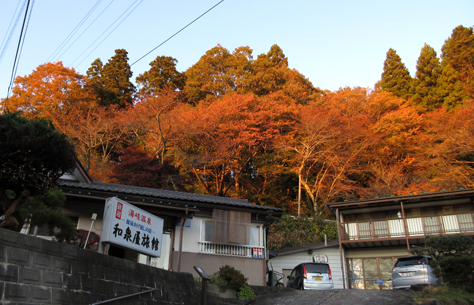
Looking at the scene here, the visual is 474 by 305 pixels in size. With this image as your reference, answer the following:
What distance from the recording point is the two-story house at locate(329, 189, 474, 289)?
17766 millimetres

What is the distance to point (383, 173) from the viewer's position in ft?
87.9

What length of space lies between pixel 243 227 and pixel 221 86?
22026 millimetres

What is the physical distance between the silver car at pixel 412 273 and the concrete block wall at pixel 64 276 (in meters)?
7.96

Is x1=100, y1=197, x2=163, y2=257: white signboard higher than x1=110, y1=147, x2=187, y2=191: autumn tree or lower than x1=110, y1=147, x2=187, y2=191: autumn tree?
lower

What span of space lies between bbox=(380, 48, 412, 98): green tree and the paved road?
29050mm

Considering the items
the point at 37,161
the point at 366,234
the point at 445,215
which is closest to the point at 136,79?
the point at 366,234

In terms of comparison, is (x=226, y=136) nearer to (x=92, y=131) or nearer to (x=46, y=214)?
(x=92, y=131)

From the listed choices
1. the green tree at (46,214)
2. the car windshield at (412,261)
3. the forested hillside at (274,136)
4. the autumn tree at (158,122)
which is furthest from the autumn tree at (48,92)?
the car windshield at (412,261)

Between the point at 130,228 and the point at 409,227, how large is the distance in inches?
617

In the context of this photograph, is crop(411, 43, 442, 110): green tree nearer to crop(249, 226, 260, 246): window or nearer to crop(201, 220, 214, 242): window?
crop(249, 226, 260, 246): window

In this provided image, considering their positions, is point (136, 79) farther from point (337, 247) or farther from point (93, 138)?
point (337, 247)

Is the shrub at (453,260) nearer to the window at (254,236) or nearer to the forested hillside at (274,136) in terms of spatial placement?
the window at (254,236)

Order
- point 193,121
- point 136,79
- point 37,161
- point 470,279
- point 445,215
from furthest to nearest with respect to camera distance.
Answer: point 136,79
point 193,121
point 445,215
point 470,279
point 37,161

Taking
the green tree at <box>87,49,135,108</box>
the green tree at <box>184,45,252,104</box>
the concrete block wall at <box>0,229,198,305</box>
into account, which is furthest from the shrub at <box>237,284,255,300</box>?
the green tree at <box>87,49,135,108</box>
